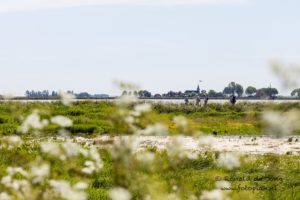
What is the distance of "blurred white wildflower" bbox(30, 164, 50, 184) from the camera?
5.03 metres

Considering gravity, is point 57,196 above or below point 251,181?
above

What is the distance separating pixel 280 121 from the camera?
4.51 metres

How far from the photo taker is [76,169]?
524 cm

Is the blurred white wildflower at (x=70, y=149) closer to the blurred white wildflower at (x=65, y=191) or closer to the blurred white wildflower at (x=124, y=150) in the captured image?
the blurred white wildflower at (x=65, y=191)

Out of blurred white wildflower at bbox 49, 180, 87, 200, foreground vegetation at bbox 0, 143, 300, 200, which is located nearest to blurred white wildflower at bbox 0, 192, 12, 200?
foreground vegetation at bbox 0, 143, 300, 200

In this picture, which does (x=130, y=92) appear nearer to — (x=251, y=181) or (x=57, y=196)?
(x=57, y=196)

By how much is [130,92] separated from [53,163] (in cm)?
122

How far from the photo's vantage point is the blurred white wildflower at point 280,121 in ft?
14.7

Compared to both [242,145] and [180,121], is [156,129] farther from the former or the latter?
[242,145]

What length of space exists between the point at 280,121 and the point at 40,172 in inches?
74.8

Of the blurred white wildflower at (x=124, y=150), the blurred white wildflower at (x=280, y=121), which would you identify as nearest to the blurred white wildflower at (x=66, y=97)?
the blurred white wildflower at (x=124, y=150)

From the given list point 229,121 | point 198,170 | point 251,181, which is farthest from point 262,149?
point 229,121

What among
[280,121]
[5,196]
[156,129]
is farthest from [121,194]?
[5,196]

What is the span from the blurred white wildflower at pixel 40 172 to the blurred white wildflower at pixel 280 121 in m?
1.74
